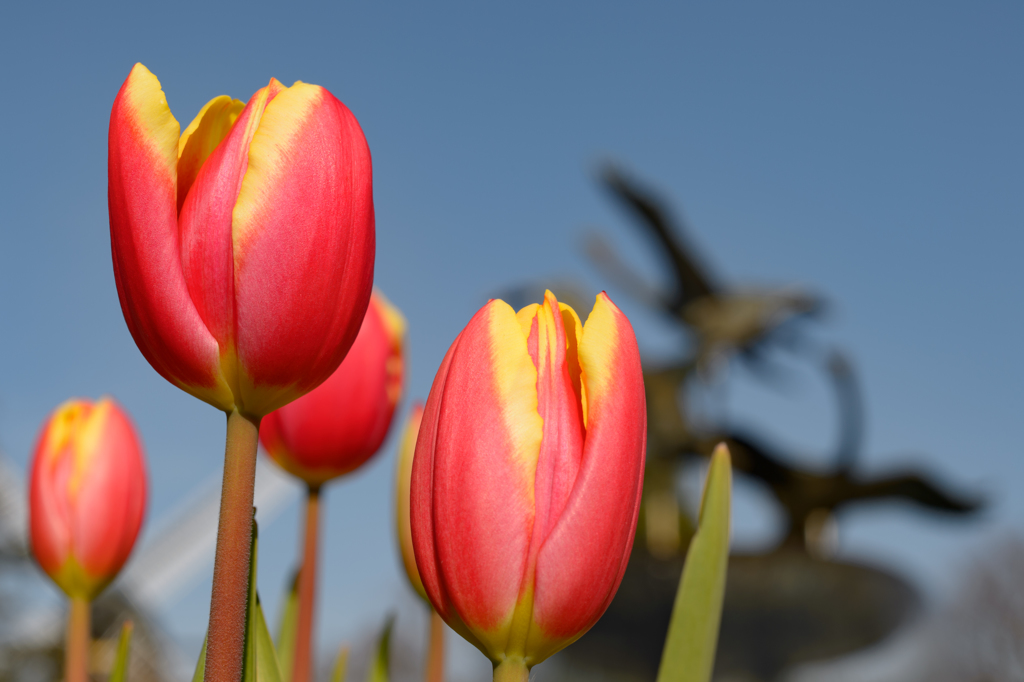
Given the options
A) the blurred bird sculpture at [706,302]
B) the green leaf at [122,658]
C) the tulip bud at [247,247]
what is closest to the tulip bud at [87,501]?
the green leaf at [122,658]

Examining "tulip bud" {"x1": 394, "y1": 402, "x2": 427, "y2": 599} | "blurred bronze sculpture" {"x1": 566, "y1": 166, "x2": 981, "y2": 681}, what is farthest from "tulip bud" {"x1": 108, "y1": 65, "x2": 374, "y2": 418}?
"blurred bronze sculpture" {"x1": 566, "y1": 166, "x2": 981, "y2": 681}

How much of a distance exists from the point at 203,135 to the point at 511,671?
0.93 feet

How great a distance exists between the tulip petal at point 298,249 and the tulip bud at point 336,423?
11.2 inches

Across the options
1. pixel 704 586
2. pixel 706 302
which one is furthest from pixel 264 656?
pixel 706 302

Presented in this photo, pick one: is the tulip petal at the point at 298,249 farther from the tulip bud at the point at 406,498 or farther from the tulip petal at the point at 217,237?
the tulip bud at the point at 406,498

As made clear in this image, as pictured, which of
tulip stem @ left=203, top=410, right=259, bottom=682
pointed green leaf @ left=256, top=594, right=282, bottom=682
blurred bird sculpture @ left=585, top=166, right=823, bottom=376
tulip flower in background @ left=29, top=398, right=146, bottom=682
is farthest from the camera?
blurred bird sculpture @ left=585, top=166, right=823, bottom=376

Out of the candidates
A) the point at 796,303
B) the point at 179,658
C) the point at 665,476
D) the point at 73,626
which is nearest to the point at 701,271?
the point at 796,303

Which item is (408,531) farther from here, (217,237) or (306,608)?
(217,237)

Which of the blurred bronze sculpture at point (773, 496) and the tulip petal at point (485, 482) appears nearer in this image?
the tulip petal at point (485, 482)

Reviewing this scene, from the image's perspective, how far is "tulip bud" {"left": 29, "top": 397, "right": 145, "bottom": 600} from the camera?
0.67 metres

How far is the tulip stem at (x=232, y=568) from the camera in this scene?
32 cm

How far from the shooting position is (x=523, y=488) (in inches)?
13.8

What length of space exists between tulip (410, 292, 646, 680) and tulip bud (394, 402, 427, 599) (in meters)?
0.23

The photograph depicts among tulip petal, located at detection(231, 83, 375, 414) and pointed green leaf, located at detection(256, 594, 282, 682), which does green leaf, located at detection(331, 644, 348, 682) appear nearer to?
pointed green leaf, located at detection(256, 594, 282, 682)
